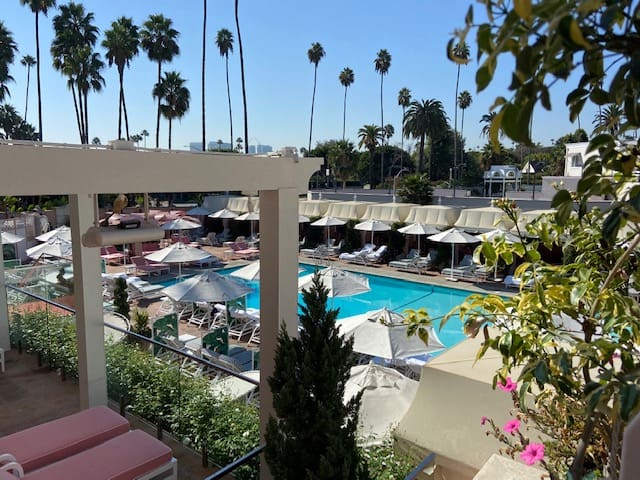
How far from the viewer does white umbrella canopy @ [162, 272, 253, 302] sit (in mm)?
12312

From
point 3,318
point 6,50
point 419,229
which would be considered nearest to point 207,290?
point 3,318

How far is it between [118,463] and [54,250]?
1571 centimetres

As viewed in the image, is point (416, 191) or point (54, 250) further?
point (416, 191)

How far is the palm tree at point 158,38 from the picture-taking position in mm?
38375

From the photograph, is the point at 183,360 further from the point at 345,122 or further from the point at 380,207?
the point at 345,122

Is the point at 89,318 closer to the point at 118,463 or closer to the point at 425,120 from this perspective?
the point at 118,463

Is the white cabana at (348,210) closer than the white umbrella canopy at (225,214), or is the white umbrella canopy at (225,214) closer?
the white cabana at (348,210)

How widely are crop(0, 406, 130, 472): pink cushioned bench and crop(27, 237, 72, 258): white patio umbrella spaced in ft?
45.3

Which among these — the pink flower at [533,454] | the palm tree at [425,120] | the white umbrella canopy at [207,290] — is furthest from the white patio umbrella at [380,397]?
the palm tree at [425,120]

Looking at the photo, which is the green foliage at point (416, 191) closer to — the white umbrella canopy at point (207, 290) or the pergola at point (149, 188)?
the white umbrella canopy at point (207, 290)

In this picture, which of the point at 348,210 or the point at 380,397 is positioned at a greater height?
the point at 348,210

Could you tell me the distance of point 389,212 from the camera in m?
24.8

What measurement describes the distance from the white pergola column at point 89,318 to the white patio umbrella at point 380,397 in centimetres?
313

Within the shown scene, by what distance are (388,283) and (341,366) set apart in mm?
16953
